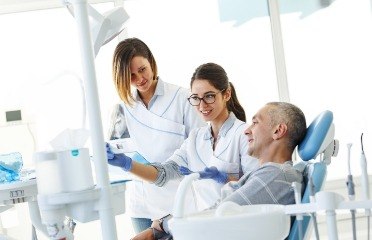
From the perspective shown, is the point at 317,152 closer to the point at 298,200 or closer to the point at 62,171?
the point at 298,200

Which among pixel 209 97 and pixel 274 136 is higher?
pixel 209 97

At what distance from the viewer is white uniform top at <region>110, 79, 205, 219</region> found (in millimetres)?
2582

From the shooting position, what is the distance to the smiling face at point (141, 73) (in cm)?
250

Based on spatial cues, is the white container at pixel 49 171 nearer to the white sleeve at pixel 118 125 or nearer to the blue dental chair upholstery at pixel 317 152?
the blue dental chair upholstery at pixel 317 152

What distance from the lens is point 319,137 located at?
186 centimetres

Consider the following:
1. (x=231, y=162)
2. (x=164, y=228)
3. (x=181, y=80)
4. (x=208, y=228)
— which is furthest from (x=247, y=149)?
(x=181, y=80)

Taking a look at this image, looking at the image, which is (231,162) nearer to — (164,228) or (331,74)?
(164,228)

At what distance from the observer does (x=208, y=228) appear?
134cm

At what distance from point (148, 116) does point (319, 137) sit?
0.98 m

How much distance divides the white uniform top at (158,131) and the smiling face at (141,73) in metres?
0.08

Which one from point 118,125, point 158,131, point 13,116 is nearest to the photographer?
point 158,131

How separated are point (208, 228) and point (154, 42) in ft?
10.2

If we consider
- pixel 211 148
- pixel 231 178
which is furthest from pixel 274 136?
pixel 211 148

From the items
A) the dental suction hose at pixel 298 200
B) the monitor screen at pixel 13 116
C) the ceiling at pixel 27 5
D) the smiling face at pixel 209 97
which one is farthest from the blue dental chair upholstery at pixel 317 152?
the ceiling at pixel 27 5
